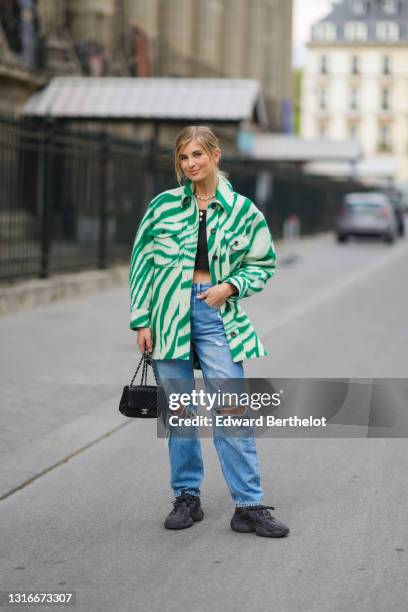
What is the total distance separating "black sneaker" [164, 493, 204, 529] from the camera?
527cm

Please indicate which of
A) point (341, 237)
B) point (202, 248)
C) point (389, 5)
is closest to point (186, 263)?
point (202, 248)

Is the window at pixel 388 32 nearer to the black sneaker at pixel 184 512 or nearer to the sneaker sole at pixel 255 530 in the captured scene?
the black sneaker at pixel 184 512

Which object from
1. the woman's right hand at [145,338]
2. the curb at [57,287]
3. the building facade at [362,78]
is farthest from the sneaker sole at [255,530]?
the building facade at [362,78]

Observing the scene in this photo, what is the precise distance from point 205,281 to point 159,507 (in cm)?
115

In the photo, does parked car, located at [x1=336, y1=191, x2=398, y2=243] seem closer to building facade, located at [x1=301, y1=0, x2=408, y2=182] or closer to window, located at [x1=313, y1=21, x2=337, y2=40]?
building facade, located at [x1=301, y1=0, x2=408, y2=182]

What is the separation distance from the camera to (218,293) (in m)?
4.99

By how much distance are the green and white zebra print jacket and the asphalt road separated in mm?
782

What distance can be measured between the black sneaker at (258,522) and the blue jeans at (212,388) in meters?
0.03

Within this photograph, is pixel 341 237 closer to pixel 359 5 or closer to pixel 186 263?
pixel 186 263

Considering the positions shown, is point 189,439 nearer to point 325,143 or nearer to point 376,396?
point 376,396

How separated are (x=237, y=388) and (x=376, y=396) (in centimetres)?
392

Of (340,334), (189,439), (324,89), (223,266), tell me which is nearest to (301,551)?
(189,439)

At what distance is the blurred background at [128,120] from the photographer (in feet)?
49.7

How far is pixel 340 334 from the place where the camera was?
1288 cm
